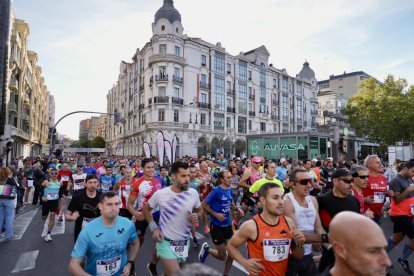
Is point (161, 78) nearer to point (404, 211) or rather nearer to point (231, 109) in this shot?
point (231, 109)

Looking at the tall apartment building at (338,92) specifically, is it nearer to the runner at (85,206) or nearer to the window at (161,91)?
the window at (161,91)

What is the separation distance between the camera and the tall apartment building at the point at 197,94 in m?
46.8

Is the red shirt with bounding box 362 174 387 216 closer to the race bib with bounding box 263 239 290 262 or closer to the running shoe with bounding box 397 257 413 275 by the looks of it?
the running shoe with bounding box 397 257 413 275

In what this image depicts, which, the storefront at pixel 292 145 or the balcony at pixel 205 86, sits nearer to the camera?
the storefront at pixel 292 145

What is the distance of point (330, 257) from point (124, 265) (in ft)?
8.32

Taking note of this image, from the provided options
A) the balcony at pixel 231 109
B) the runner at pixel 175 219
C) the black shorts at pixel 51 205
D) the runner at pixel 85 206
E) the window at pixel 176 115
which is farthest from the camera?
the balcony at pixel 231 109

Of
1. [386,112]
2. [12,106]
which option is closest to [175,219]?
[386,112]

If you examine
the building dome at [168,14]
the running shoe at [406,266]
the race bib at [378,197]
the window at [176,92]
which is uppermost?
the building dome at [168,14]

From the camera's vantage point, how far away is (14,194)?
336 inches

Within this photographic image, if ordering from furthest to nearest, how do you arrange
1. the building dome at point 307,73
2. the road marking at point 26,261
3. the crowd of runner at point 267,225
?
the building dome at point 307,73 < the road marking at point 26,261 < the crowd of runner at point 267,225

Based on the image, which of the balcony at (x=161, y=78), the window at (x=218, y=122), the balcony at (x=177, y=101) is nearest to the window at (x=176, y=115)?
the balcony at (x=177, y=101)

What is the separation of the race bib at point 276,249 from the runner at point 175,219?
131 cm

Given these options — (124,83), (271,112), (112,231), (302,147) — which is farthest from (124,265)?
(124,83)

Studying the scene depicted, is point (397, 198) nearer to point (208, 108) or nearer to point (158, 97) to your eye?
point (158, 97)
